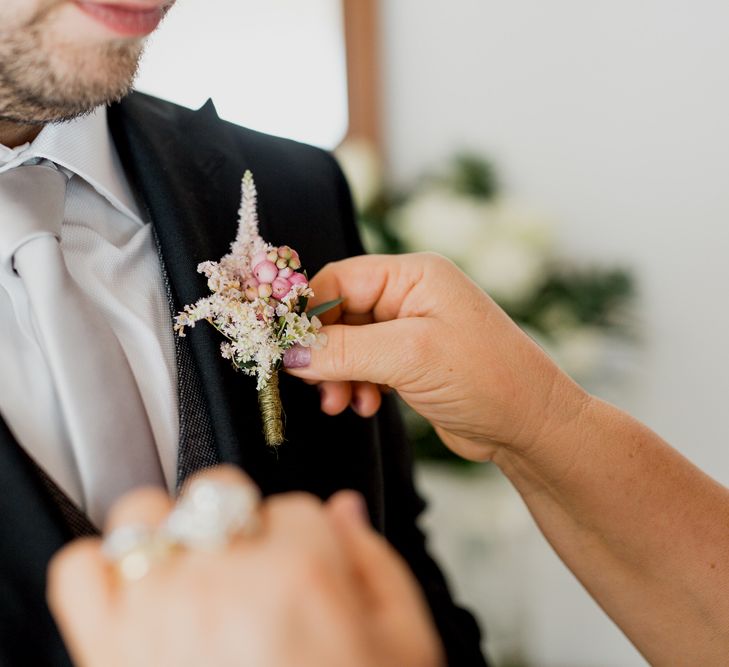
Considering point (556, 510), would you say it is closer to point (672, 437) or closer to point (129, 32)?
point (129, 32)

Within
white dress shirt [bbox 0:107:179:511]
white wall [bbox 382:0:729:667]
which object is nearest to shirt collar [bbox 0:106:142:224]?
white dress shirt [bbox 0:107:179:511]

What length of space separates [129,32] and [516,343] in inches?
24.6

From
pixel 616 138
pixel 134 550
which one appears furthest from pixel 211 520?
pixel 616 138

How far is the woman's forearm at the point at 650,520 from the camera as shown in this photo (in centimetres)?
112

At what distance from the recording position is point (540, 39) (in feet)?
8.05

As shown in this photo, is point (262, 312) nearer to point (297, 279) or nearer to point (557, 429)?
point (297, 279)

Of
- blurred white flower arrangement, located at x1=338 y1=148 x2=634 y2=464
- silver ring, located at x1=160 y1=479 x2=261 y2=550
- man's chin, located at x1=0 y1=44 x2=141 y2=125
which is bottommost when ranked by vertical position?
blurred white flower arrangement, located at x1=338 y1=148 x2=634 y2=464

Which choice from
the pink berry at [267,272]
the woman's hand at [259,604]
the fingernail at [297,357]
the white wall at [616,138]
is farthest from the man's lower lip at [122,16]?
the white wall at [616,138]

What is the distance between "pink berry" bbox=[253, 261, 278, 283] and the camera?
3.18 feet

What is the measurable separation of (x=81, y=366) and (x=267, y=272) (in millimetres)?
239

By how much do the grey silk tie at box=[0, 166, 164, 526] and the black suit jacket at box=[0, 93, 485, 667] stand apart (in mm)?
63

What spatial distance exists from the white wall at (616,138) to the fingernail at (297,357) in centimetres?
165

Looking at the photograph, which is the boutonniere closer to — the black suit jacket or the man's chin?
the black suit jacket

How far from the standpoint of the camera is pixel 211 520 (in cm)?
53
